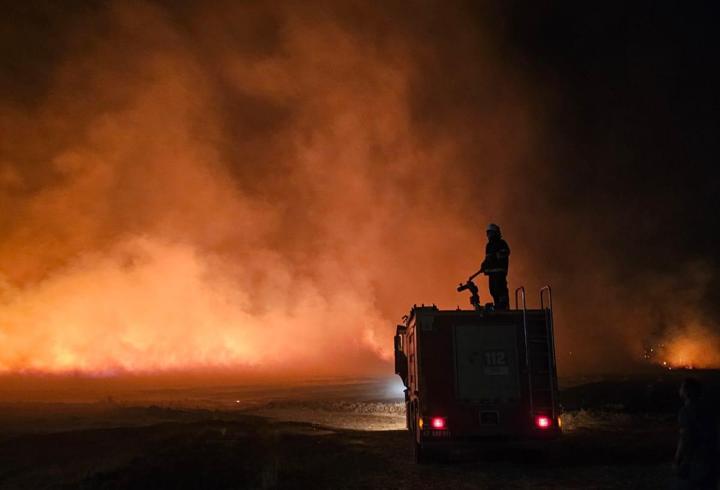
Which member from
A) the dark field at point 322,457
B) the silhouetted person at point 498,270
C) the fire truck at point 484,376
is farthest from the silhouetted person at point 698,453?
the silhouetted person at point 498,270

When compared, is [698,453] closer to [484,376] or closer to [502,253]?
[484,376]

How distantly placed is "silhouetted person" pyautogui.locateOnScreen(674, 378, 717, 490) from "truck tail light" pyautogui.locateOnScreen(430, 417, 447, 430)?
6152 millimetres

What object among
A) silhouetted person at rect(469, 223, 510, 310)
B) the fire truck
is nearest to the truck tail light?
the fire truck

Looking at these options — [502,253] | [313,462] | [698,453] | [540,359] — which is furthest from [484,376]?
[698,453]

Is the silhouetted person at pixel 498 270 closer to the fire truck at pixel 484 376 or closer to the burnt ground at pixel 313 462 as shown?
the fire truck at pixel 484 376

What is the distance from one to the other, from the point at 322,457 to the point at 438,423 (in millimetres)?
4306

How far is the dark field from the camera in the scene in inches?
468

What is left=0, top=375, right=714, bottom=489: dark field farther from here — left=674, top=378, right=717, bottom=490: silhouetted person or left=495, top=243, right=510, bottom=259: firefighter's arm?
left=495, top=243, right=510, bottom=259: firefighter's arm

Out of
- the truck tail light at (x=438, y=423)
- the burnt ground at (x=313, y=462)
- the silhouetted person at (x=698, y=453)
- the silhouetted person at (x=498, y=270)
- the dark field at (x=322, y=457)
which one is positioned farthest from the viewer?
the silhouetted person at (x=498, y=270)

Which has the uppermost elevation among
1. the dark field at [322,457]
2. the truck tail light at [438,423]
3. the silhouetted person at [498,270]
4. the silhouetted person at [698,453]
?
the silhouetted person at [498,270]

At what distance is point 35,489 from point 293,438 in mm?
8139

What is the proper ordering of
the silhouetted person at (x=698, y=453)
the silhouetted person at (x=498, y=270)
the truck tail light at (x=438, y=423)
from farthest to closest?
the silhouetted person at (x=498, y=270) < the truck tail light at (x=438, y=423) < the silhouetted person at (x=698, y=453)

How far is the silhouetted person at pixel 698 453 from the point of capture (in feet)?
21.2

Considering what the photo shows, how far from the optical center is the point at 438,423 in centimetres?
1239
